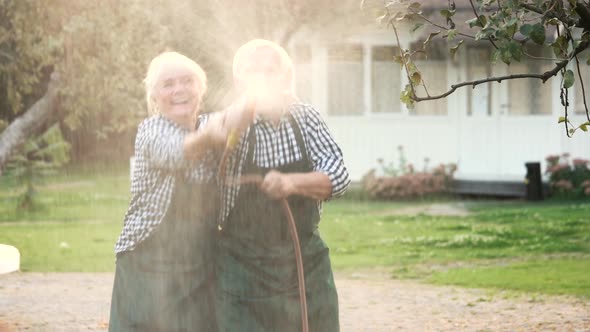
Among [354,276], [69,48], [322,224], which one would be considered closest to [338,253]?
[354,276]

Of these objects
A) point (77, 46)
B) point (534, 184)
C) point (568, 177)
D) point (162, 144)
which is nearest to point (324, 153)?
point (162, 144)

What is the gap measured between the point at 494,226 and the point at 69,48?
21.8 feet

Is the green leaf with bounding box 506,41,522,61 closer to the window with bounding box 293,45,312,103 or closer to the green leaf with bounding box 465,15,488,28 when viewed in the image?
the green leaf with bounding box 465,15,488,28

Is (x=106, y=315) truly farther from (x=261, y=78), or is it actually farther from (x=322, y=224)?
(x=322, y=224)

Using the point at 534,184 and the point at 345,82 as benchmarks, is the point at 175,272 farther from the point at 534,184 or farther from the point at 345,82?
the point at 345,82

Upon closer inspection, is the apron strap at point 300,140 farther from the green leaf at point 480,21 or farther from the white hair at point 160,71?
the green leaf at point 480,21

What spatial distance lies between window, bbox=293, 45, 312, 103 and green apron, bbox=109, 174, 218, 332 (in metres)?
17.6

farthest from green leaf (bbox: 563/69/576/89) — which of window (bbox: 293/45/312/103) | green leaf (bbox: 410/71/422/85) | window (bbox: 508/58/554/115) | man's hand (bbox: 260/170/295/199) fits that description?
window (bbox: 293/45/312/103)

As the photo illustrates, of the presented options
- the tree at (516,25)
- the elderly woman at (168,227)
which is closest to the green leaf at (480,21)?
the tree at (516,25)

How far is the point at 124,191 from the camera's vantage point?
24.9 meters

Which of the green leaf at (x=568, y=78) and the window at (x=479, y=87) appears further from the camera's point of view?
the window at (x=479, y=87)

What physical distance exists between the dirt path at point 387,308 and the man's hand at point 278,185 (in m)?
4.21

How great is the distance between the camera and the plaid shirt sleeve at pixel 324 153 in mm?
4613

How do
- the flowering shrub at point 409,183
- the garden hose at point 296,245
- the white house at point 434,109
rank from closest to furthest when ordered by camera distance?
the garden hose at point 296,245
the flowering shrub at point 409,183
the white house at point 434,109
